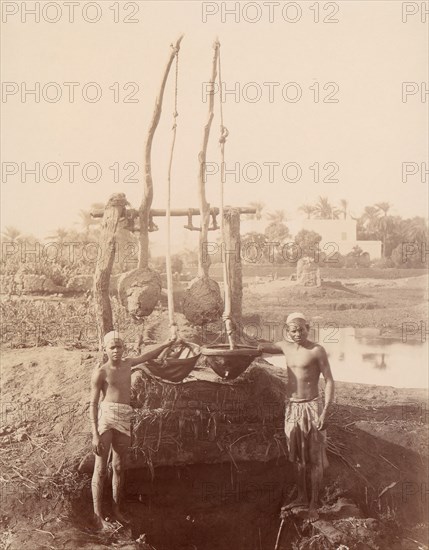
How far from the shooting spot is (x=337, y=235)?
395cm

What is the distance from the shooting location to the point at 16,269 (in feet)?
12.7

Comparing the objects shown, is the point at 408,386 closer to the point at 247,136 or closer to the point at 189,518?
the point at 189,518

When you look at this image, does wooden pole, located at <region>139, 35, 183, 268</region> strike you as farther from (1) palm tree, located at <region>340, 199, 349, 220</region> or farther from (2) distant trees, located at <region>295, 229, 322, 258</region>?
(1) palm tree, located at <region>340, 199, 349, 220</region>

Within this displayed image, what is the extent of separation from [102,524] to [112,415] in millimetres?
586

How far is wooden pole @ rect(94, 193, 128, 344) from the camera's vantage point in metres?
A: 3.34

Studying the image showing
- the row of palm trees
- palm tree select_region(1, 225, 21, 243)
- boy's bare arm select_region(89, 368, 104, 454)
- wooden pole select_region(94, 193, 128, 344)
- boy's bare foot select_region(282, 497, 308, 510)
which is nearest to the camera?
boy's bare arm select_region(89, 368, 104, 454)

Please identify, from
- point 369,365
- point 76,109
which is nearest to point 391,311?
point 369,365

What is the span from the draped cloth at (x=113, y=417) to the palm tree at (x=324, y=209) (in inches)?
71.1

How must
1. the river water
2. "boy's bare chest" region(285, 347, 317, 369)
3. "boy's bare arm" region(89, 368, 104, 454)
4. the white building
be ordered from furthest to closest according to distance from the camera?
the river water
the white building
"boy's bare chest" region(285, 347, 317, 369)
"boy's bare arm" region(89, 368, 104, 454)

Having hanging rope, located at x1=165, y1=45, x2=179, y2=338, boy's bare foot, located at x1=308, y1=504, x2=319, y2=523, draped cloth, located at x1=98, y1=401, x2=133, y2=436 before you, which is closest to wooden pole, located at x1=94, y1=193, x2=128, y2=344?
hanging rope, located at x1=165, y1=45, x2=179, y2=338

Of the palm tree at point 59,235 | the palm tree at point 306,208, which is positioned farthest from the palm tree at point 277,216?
the palm tree at point 59,235

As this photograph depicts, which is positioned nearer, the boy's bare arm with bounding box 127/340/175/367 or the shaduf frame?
the boy's bare arm with bounding box 127/340/175/367

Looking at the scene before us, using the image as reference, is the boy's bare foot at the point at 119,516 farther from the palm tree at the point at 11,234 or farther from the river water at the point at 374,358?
the palm tree at the point at 11,234

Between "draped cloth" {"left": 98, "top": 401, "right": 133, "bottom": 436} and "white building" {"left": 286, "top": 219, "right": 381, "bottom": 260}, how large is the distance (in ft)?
5.86
